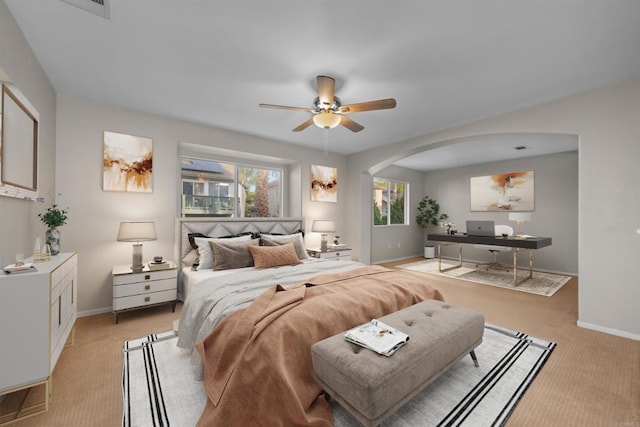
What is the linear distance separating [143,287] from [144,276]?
13 centimetres

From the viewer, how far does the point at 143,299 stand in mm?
3141

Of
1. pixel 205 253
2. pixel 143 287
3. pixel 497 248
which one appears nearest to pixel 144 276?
pixel 143 287

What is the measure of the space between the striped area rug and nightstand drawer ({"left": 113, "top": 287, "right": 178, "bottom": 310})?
2.06 feet

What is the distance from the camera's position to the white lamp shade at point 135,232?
3.12 metres

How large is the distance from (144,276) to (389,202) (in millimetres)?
5947

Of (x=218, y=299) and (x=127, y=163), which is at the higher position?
(x=127, y=163)

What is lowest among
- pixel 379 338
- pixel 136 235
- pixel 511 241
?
pixel 379 338

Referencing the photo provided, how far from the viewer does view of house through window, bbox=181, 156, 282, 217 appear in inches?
173

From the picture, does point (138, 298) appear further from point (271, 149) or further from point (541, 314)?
point (541, 314)

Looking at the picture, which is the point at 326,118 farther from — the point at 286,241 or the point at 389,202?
the point at 389,202

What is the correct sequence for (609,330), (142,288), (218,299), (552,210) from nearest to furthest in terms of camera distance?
(218,299) → (609,330) → (142,288) → (552,210)

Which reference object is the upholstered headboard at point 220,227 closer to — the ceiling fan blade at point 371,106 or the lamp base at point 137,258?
the lamp base at point 137,258

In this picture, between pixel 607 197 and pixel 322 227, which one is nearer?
pixel 607 197

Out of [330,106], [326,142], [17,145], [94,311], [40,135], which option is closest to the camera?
[17,145]
